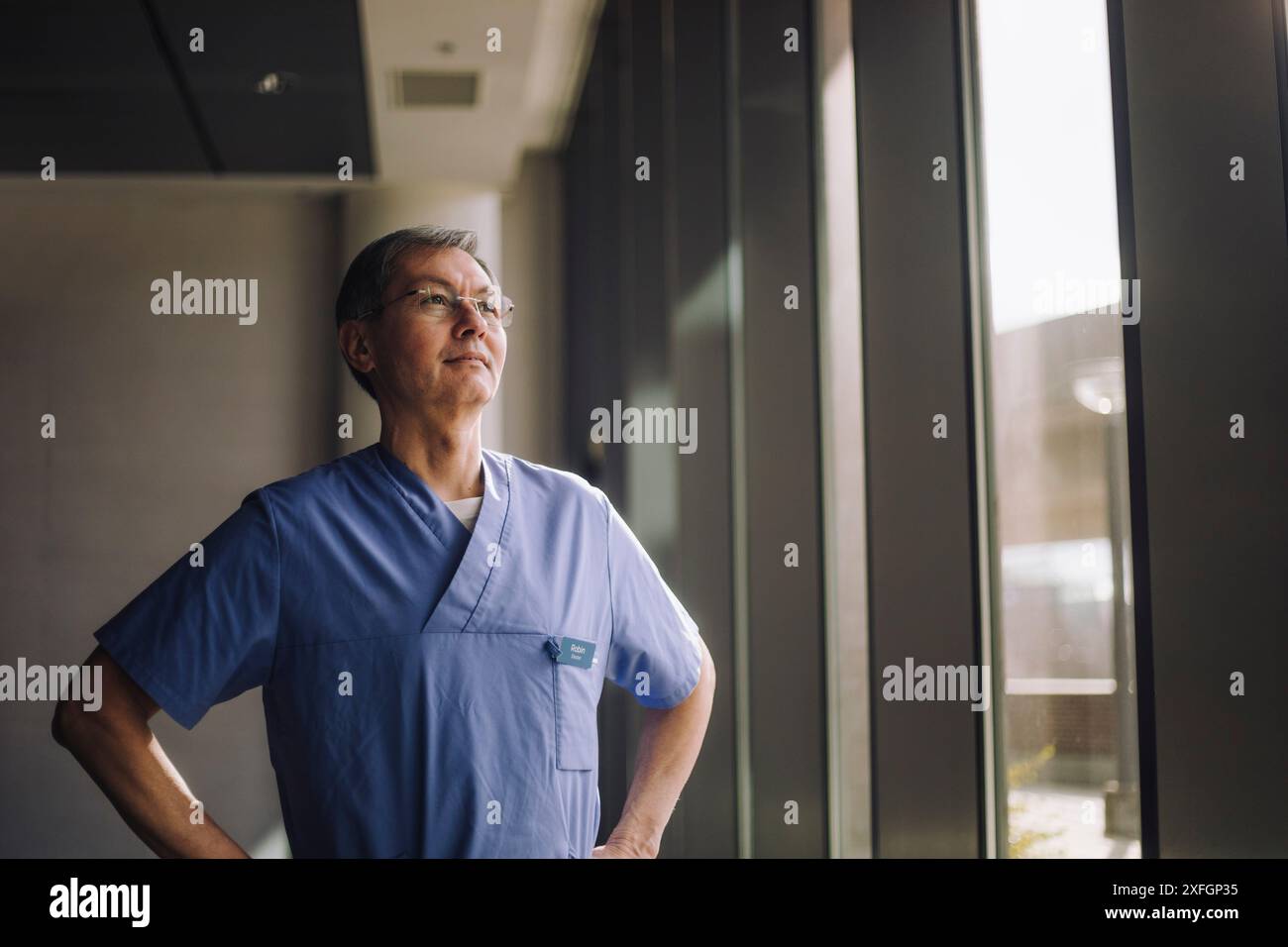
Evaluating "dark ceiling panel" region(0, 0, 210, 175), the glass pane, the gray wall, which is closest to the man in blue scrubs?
the gray wall

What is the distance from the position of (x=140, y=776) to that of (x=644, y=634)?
0.61 m

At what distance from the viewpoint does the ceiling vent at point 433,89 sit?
6.15 ft

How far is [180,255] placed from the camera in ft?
5.89

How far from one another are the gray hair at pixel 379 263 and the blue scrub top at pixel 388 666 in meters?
0.24

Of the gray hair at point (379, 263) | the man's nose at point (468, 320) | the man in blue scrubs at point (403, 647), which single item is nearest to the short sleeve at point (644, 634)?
the man in blue scrubs at point (403, 647)

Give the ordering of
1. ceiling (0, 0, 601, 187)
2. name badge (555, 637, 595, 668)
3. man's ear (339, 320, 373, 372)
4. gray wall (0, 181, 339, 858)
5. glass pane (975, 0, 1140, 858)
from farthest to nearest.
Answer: ceiling (0, 0, 601, 187)
gray wall (0, 181, 339, 858)
man's ear (339, 320, 373, 372)
name badge (555, 637, 595, 668)
glass pane (975, 0, 1140, 858)

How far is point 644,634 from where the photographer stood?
1.42 m

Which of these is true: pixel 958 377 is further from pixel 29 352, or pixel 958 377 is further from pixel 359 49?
pixel 29 352

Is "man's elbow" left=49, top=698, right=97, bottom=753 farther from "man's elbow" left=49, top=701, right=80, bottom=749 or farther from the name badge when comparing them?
the name badge

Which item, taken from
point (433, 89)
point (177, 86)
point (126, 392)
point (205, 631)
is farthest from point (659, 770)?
point (177, 86)

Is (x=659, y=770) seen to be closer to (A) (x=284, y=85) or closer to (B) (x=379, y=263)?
(B) (x=379, y=263)

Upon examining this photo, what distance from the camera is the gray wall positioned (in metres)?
1.56

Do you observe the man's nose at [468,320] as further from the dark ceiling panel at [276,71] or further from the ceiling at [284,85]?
the dark ceiling panel at [276,71]
